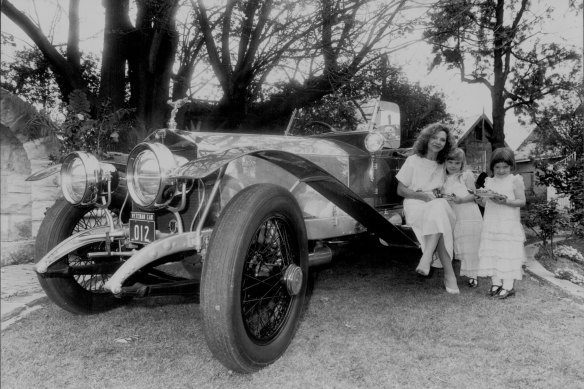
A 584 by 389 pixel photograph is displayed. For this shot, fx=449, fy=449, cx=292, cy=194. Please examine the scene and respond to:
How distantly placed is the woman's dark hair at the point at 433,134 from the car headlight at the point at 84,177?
8.54 ft

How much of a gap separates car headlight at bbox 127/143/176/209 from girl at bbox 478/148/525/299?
243 cm

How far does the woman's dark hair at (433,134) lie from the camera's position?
13.0 ft

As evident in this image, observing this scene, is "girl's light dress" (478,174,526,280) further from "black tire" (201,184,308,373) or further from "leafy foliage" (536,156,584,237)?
"leafy foliage" (536,156,584,237)

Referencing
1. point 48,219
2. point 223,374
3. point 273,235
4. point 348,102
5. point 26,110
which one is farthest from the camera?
point 348,102

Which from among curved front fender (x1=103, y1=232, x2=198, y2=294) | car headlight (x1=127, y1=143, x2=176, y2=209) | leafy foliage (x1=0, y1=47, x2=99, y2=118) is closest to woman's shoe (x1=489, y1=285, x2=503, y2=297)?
curved front fender (x1=103, y1=232, x2=198, y2=294)

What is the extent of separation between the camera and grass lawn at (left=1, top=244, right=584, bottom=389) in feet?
6.97

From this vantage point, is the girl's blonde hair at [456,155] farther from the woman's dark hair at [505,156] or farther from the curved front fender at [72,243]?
the curved front fender at [72,243]

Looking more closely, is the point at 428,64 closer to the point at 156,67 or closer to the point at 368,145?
the point at 156,67

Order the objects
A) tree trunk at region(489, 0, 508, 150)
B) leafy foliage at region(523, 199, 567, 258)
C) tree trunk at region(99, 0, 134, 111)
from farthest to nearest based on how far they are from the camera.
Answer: tree trunk at region(489, 0, 508, 150) → tree trunk at region(99, 0, 134, 111) → leafy foliage at region(523, 199, 567, 258)

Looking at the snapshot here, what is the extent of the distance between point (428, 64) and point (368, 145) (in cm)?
1523

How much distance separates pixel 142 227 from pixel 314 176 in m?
1.02

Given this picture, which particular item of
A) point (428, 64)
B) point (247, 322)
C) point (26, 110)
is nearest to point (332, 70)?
point (26, 110)

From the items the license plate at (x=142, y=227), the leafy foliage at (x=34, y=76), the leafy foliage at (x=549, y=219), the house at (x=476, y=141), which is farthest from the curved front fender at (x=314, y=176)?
the house at (x=476, y=141)

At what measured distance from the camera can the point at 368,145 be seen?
3928 mm
